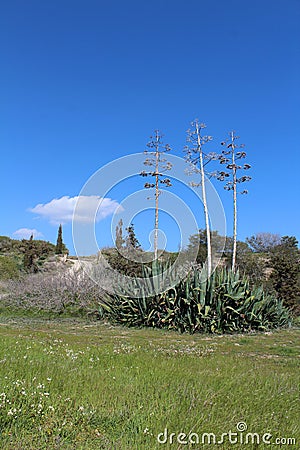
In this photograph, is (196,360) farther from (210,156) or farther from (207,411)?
(210,156)

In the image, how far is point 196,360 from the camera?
6.10 meters

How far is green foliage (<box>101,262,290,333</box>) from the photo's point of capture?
1186 centimetres

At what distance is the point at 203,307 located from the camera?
12.0 metres

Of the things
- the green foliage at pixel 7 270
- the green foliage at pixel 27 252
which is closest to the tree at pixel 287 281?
the green foliage at pixel 27 252

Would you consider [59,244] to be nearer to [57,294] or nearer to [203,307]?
[57,294]

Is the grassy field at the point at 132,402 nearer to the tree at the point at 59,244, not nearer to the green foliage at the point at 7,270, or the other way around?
the green foliage at the point at 7,270

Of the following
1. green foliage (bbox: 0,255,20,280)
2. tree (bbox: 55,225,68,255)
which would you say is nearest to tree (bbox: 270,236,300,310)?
green foliage (bbox: 0,255,20,280)

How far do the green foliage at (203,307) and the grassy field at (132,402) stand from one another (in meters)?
5.77

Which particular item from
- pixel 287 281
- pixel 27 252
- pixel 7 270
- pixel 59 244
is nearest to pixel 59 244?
pixel 59 244

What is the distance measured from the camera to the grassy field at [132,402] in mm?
3129

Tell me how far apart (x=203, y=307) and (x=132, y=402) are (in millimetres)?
8460

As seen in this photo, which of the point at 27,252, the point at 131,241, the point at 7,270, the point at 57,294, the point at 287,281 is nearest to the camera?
the point at 57,294

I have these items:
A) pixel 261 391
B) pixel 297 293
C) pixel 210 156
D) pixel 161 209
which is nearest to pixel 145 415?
pixel 261 391

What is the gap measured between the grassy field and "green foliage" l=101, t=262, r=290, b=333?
18.9ft
